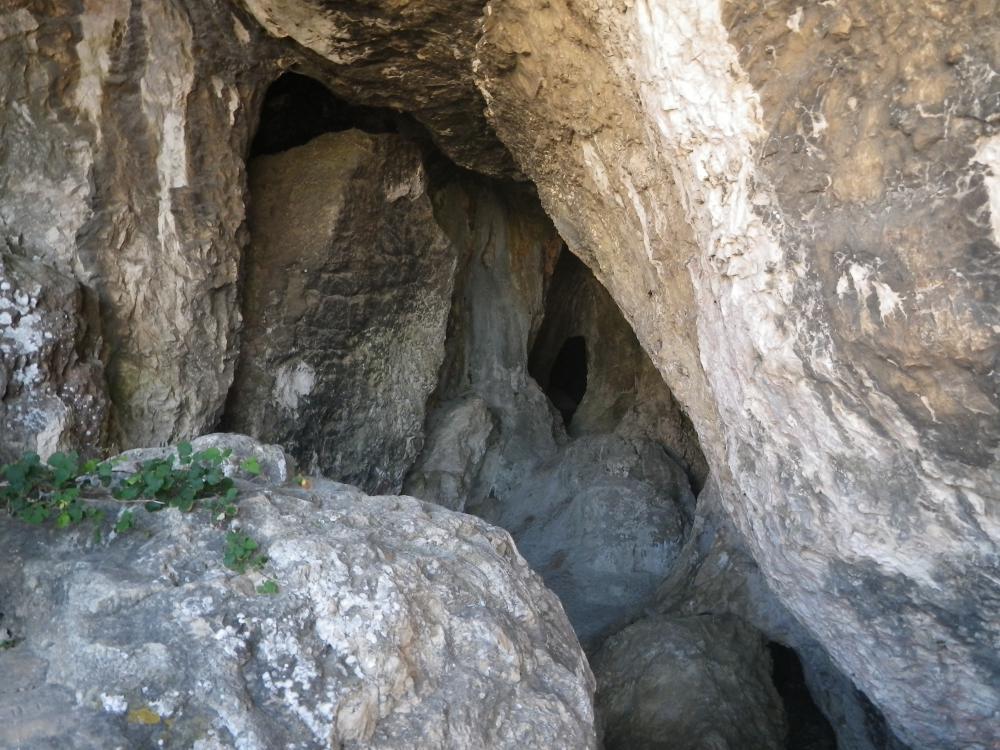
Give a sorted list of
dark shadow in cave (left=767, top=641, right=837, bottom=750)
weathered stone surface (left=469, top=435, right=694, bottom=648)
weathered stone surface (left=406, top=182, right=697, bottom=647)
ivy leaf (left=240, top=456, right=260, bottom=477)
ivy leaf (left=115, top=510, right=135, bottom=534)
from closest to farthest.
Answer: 1. ivy leaf (left=115, top=510, right=135, bottom=534)
2. ivy leaf (left=240, top=456, right=260, bottom=477)
3. dark shadow in cave (left=767, top=641, right=837, bottom=750)
4. weathered stone surface (left=469, top=435, right=694, bottom=648)
5. weathered stone surface (left=406, top=182, right=697, bottom=647)

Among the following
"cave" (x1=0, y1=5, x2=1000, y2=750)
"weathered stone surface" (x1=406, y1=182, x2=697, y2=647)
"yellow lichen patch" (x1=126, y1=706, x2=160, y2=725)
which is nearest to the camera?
"yellow lichen patch" (x1=126, y1=706, x2=160, y2=725)

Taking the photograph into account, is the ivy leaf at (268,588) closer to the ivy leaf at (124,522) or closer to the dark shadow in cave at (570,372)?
the ivy leaf at (124,522)

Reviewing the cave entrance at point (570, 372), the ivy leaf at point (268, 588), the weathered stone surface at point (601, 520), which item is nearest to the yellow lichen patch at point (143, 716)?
the ivy leaf at point (268, 588)

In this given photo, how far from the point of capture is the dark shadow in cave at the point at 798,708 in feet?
11.7

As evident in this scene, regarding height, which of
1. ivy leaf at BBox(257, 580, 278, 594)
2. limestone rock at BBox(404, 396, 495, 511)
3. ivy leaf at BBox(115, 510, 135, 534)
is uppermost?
ivy leaf at BBox(257, 580, 278, 594)

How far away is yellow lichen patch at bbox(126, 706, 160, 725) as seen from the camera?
1.43 metres

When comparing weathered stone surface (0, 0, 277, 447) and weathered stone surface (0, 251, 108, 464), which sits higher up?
weathered stone surface (0, 0, 277, 447)

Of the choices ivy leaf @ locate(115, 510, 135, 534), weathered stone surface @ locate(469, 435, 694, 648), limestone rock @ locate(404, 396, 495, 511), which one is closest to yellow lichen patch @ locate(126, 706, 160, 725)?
ivy leaf @ locate(115, 510, 135, 534)

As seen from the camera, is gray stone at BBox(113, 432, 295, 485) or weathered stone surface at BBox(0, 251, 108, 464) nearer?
gray stone at BBox(113, 432, 295, 485)

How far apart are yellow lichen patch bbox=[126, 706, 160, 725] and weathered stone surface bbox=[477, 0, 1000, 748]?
1.53m

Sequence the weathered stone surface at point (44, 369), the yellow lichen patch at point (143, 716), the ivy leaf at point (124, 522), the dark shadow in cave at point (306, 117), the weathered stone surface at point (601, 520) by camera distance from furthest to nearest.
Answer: the weathered stone surface at point (601, 520), the dark shadow in cave at point (306, 117), the weathered stone surface at point (44, 369), the ivy leaf at point (124, 522), the yellow lichen patch at point (143, 716)

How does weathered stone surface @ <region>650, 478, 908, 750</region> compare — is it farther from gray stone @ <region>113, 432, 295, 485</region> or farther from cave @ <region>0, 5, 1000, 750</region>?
gray stone @ <region>113, 432, 295, 485</region>

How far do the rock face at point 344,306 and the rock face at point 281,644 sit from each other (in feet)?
6.25

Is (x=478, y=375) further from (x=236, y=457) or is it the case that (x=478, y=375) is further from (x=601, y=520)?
(x=236, y=457)
